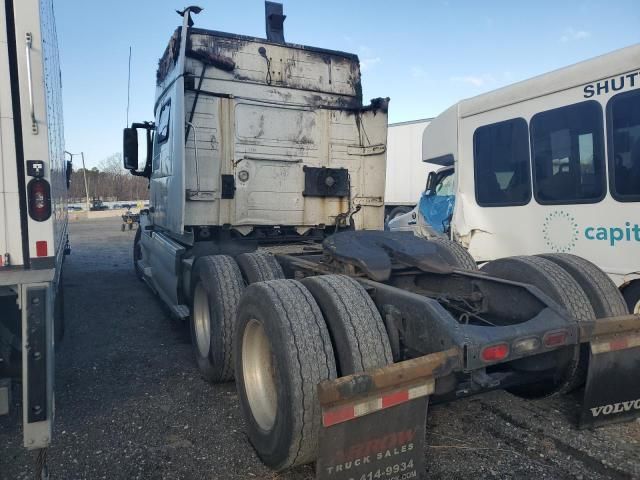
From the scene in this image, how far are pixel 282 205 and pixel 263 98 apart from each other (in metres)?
1.26

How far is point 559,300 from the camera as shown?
341 centimetres

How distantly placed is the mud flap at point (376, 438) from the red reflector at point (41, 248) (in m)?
1.85

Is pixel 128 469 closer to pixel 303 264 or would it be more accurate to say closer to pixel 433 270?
pixel 303 264

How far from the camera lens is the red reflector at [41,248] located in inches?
112

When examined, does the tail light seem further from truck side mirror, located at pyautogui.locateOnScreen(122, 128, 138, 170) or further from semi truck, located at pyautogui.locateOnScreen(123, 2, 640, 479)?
truck side mirror, located at pyautogui.locateOnScreen(122, 128, 138, 170)

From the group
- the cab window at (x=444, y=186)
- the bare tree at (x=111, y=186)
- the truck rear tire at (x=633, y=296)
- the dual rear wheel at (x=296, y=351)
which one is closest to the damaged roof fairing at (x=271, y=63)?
the cab window at (x=444, y=186)

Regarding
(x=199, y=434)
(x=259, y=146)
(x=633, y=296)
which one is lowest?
(x=199, y=434)

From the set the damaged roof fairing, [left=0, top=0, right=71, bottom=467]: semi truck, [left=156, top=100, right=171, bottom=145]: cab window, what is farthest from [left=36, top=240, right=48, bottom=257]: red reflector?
[left=156, top=100, right=171, bottom=145]: cab window

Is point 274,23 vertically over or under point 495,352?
over

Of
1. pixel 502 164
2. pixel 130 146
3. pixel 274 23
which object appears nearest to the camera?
pixel 502 164

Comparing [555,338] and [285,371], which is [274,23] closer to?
[285,371]

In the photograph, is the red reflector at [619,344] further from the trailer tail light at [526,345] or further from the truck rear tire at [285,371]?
the truck rear tire at [285,371]

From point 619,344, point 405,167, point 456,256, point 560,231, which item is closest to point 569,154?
point 560,231

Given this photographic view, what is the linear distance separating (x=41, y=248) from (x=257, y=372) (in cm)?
155
